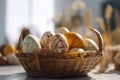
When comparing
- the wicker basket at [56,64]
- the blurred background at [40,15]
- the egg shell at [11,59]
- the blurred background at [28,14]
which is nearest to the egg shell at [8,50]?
the egg shell at [11,59]

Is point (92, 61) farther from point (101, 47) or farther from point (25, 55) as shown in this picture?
point (25, 55)

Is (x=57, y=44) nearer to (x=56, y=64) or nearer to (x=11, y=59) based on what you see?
(x=56, y=64)

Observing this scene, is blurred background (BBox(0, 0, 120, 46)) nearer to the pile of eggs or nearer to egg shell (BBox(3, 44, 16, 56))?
egg shell (BBox(3, 44, 16, 56))

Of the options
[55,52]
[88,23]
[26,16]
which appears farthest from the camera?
[26,16]

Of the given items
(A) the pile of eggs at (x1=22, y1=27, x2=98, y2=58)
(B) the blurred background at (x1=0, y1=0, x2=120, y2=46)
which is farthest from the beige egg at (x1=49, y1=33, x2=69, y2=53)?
(B) the blurred background at (x1=0, y1=0, x2=120, y2=46)

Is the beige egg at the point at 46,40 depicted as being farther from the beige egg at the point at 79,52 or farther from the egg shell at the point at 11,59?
the egg shell at the point at 11,59

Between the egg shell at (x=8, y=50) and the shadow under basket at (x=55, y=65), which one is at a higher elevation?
the egg shell at (x=8, y=50)

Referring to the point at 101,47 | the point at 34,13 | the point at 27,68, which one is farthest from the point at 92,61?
the point at 34,13
